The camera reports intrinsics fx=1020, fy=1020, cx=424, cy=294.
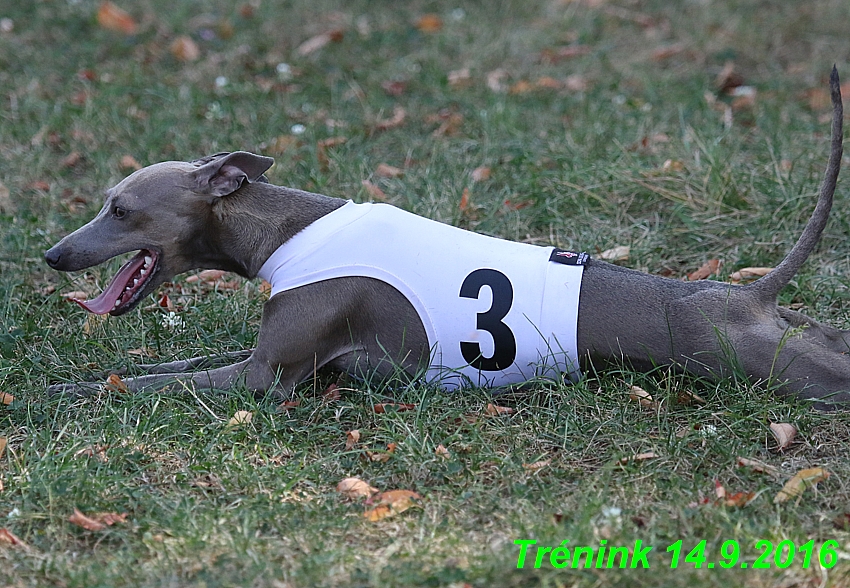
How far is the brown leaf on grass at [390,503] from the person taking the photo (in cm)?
304

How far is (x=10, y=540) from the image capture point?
2.91 m

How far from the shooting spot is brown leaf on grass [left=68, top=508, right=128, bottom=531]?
2957mm

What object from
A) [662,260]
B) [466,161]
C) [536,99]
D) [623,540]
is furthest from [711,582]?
[536,99]

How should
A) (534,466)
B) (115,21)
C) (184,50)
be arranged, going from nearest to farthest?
1. (534,466)
2. (184,50)
3. (115,21)

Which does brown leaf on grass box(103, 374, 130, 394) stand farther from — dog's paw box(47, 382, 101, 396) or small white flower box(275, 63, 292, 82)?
small white flower box(275, 63, 292, 82)

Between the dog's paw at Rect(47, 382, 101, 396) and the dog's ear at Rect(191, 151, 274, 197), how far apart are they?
0.83 metres

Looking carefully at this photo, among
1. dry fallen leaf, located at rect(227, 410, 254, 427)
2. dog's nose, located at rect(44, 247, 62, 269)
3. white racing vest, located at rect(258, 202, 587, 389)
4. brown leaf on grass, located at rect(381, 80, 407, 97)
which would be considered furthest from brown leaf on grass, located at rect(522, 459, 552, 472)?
brown leaf on grass, located at rect(381, 80, 407, 97)

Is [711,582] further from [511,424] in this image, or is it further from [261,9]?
[261,9]

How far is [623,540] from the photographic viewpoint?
9.23 feet

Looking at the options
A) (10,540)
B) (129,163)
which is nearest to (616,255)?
(129,163)

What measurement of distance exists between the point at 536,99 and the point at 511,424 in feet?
11.9

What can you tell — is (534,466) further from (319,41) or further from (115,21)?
(115,21)

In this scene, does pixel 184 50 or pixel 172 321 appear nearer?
pixel 172 321

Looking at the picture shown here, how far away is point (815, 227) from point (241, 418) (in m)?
2.12
